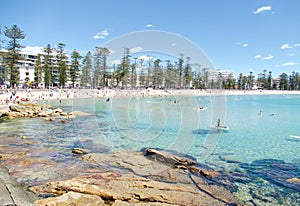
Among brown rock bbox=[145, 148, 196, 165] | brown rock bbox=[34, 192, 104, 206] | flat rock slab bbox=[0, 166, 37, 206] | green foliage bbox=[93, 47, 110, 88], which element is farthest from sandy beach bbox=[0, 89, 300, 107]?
brown rock bbox=[34, 192, 104, 206]

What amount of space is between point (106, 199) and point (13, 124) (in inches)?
665

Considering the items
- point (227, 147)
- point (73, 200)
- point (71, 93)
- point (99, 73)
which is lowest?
point (227, 147)

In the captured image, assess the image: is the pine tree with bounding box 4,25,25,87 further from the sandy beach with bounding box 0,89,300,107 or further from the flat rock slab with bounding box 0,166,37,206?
the flat rock slab with bounding box 0,166,37,206

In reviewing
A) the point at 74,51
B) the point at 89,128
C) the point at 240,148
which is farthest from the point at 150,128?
the point at 74,51

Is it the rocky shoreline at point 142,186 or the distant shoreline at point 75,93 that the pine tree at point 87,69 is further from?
the rocky shoreline at point 142,186

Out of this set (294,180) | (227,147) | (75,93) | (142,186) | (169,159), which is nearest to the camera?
(142,186)

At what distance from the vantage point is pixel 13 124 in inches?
758

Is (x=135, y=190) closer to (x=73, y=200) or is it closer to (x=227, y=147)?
(x=73, y=200)

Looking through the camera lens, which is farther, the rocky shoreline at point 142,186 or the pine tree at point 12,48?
the pine tree at point 12,48

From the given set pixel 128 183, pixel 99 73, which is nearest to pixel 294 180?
pixel 128 183

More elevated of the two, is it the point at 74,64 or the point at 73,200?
the point at 74,64

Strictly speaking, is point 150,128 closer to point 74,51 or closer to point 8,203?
point 8,203

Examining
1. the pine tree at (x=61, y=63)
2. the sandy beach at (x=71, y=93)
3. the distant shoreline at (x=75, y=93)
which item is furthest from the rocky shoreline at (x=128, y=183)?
the pine tree at (x=61, y=63)

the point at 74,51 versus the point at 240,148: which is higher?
the point at 74,51
